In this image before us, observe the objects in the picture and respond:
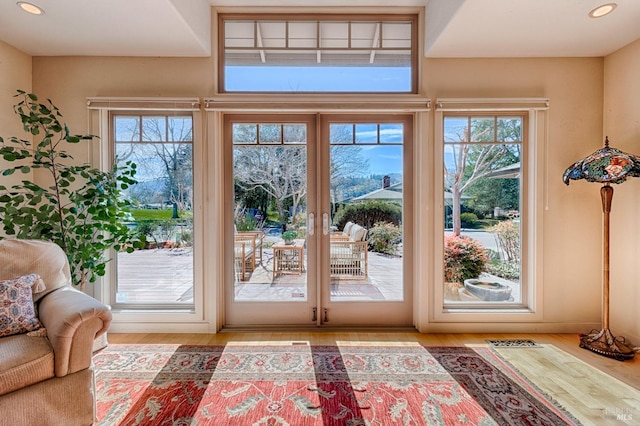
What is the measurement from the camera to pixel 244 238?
3.01m

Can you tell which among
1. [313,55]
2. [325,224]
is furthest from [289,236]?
[313,55]

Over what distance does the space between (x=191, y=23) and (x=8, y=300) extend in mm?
2213

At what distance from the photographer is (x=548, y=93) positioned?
2.85 meters

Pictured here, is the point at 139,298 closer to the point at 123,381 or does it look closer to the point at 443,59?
the point at 123,381

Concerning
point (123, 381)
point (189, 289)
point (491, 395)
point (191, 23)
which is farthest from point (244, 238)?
point (491, 395)

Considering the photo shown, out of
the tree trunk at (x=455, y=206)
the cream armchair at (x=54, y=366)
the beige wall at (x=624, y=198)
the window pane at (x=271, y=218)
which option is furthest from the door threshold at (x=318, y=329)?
the beige wall at (x=624, y=198)

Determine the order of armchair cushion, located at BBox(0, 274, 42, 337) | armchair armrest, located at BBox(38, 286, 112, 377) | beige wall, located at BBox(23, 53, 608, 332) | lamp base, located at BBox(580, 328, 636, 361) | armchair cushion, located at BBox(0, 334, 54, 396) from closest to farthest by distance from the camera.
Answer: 1. armchair cushion, located at BBox(0, 334, 54, 396)
2. armchair armrest, located at BBox(38, 286, 112, 377)
3. armchair cushion, located at BBox(0, 274, 42, 337)
4. lamp base, located at BBox(580, 328, 636, 361)
5. beige wall, located at BBox(23, 53, 608, 332)

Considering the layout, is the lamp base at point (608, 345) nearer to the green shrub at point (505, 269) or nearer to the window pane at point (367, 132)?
the green shrub at point (505, 269)

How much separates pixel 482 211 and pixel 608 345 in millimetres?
1396

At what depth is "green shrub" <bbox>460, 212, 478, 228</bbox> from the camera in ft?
9.78

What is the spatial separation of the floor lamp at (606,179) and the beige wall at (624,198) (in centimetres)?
24

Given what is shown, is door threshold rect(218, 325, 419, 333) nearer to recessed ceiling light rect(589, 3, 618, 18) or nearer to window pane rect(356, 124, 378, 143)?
window pane rect(356, 124, 378, 143)

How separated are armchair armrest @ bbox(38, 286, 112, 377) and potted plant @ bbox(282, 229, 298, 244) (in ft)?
5.18

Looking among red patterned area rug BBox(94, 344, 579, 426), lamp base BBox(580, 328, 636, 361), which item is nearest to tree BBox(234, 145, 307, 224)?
red patterned area rug BBox(94, 344, 579, 426)
